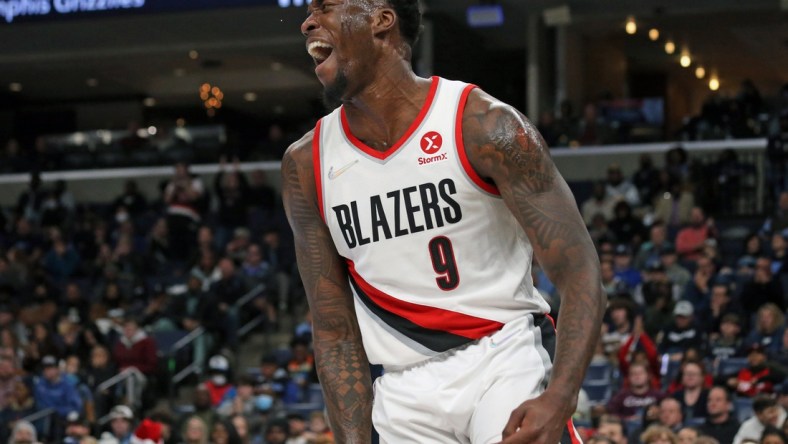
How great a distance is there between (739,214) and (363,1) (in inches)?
611

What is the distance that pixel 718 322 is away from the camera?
42.7 feet

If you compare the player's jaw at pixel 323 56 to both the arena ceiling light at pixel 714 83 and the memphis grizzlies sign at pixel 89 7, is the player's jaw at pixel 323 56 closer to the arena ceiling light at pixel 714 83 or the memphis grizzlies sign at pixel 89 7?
the memphis grizzlies sign at pixel 89 7

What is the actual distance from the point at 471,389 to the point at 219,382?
11.0m

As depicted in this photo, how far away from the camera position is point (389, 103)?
3686 millimetres

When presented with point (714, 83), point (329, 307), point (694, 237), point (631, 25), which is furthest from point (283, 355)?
point (714, 83)

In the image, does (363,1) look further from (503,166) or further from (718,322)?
(718,322)

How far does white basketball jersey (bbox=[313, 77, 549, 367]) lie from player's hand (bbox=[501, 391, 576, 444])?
1.48 ft

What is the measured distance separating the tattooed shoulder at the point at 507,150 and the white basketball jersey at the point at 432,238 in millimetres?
49

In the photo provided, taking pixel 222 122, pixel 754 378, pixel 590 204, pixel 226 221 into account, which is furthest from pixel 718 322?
pixel 222 122

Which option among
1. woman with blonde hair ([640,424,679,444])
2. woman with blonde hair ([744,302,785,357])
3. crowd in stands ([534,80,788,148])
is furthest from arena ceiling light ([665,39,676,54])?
woman with blonde hair ([640,424,679,444])

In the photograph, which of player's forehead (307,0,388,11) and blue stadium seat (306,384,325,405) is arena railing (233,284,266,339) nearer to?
blue stadium seat (306,384,325,405)

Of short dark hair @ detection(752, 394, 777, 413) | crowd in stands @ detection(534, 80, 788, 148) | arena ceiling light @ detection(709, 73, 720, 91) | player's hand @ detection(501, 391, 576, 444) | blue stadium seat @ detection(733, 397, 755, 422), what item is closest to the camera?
player's hand @ detection(501, 391, 576, 444)

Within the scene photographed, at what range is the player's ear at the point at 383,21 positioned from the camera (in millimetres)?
3617

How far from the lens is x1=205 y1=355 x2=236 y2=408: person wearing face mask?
1416 centimetres
